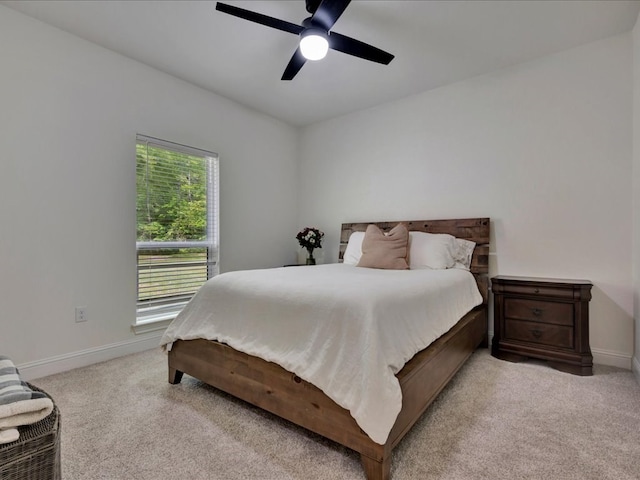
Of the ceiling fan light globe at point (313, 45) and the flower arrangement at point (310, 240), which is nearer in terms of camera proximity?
the ceiling fan light globe at point (313, 45)

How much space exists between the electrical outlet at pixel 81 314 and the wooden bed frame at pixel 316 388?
95 centimetres

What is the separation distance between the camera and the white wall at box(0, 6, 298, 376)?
2191mm

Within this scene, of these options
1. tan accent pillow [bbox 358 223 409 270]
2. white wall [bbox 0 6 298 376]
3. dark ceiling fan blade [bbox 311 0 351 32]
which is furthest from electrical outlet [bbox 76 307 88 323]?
dark ceiling fan blade [bbox 311 0 351 32]

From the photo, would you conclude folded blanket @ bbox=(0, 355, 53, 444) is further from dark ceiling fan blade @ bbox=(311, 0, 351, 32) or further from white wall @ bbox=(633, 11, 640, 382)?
white wall @ bbox=(633, 11, 640, 382)

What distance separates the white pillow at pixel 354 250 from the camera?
3.30 m

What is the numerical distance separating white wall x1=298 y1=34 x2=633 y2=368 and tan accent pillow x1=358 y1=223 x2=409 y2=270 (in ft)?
2.18

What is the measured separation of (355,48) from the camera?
2.13m

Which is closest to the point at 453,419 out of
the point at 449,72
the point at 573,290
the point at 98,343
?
the point at 573,290

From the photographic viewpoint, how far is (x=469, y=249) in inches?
116

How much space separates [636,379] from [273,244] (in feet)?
11.7

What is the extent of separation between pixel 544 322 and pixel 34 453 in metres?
2.96

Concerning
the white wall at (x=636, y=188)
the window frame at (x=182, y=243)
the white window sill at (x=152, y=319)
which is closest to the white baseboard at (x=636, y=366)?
the white wall at (x=636, y=188)

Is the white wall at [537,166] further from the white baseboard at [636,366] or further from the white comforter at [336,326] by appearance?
the white comforter at [336,326]

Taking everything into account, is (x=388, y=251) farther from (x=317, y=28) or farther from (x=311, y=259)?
(x=317, y=28)
